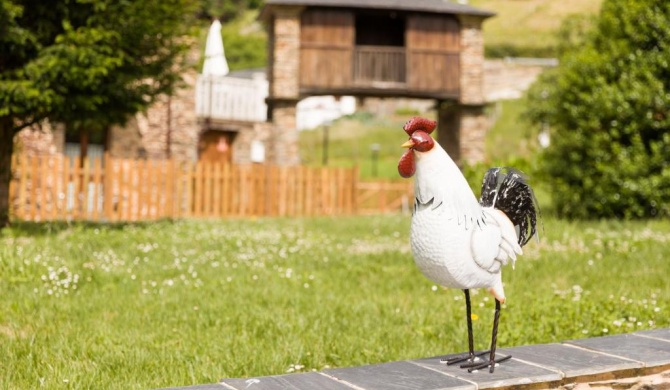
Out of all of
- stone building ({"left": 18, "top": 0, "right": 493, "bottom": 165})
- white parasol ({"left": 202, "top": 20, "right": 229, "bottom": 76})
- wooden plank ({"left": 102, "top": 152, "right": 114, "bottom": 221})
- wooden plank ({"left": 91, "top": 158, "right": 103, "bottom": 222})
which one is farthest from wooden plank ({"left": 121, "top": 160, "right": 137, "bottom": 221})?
white parasol ({"left": 202, "top": 20, "right": 229, "bottom": 76})

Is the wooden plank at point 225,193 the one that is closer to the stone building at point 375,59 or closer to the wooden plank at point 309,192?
the wooden plank at point 309,192

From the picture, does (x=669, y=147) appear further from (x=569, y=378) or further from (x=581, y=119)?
(x=569, y=378)

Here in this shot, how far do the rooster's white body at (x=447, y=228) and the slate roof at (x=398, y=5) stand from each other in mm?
22970

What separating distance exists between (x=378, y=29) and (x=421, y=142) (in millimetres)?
27187

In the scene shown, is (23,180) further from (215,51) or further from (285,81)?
(215,51)

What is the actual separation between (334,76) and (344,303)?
20227mm

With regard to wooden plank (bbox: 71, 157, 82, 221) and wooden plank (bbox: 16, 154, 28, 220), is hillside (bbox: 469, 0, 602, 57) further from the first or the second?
wooden plank (bbox: 16, 154, 28, 220)

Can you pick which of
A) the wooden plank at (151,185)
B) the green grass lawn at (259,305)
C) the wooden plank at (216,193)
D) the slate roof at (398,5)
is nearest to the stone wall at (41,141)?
the wooden plank at (151,185)

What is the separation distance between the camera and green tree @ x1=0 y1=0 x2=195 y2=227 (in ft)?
39.5

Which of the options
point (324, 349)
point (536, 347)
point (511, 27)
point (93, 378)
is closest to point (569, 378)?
point (536, 347)

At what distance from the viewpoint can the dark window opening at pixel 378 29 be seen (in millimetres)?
30375

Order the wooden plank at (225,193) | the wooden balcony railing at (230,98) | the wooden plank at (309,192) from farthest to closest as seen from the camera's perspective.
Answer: the wooden balcony railing at (230,98), the wooden plank at (309,192), the wooden plank at (225,193)

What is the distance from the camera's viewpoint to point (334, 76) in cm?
2723

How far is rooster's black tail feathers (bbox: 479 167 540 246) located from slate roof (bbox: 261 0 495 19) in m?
22.7
